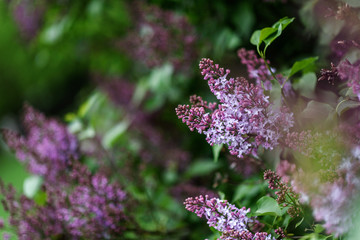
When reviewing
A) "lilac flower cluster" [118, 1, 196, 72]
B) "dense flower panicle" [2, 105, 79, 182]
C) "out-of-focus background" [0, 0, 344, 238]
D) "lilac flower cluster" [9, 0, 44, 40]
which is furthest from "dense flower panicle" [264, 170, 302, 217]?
"lilac flower cluster" [9, 0, 44, 40]

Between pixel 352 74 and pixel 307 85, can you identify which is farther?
pixel 307 85

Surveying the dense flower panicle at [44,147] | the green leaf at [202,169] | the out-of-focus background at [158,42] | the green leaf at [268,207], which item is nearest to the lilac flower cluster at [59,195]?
the dense flower panicle at [44,147]

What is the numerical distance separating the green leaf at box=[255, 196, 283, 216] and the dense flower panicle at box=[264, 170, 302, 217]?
0.02 metres

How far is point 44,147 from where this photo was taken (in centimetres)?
186

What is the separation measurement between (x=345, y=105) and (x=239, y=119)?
0.27m

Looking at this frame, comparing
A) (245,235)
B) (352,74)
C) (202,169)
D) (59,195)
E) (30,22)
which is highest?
(30,22)

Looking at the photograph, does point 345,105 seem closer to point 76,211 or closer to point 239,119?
point 239,119

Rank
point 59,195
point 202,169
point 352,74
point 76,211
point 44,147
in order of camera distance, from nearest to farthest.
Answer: point 352,74, point 76,211, point 59,195, point 44,147, point 202,169

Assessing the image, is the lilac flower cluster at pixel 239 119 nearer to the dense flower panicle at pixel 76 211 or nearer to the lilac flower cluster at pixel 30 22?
the dense flower panicle at pixel 76 211

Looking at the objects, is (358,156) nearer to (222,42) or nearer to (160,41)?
(222,42)

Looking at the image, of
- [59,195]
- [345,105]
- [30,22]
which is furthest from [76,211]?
[30,22]

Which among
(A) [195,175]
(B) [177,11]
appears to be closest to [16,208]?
(A) [195,175]

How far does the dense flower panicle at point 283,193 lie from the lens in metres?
0.91

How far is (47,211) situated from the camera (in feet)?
5.58
